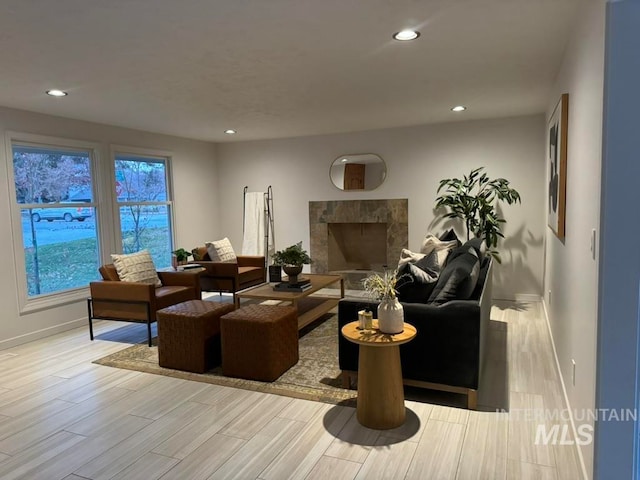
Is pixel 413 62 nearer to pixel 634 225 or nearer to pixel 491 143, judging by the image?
pixel 634 225

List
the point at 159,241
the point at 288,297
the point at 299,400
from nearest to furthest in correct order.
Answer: the point at 299,400 → the point at 288,297 → the point at 159,241

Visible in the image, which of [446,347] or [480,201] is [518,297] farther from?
[446,347]

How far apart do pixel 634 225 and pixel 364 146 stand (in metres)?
5.05

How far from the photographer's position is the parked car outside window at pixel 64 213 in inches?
187

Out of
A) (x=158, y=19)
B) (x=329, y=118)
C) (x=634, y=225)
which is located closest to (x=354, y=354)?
(x=634, y=225)

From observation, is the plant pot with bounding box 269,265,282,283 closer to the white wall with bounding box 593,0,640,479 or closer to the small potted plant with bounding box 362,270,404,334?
the small potted plant with bounding box 362,270,404,334

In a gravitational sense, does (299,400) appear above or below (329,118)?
below

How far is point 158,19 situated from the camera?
2365 millimetres

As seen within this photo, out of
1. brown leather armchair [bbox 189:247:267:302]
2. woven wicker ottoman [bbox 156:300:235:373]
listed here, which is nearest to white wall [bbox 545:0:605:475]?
woven wicker ottoman [bbox 156:300:235:373]

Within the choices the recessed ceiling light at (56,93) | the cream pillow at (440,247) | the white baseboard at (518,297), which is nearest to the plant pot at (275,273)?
the cream pillow at (440,247)

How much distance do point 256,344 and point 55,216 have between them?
3142 millimetres

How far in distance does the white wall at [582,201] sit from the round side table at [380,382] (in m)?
0.89

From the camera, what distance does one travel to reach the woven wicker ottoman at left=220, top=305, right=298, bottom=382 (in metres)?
3.31

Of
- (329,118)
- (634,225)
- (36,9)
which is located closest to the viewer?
(634,225)
